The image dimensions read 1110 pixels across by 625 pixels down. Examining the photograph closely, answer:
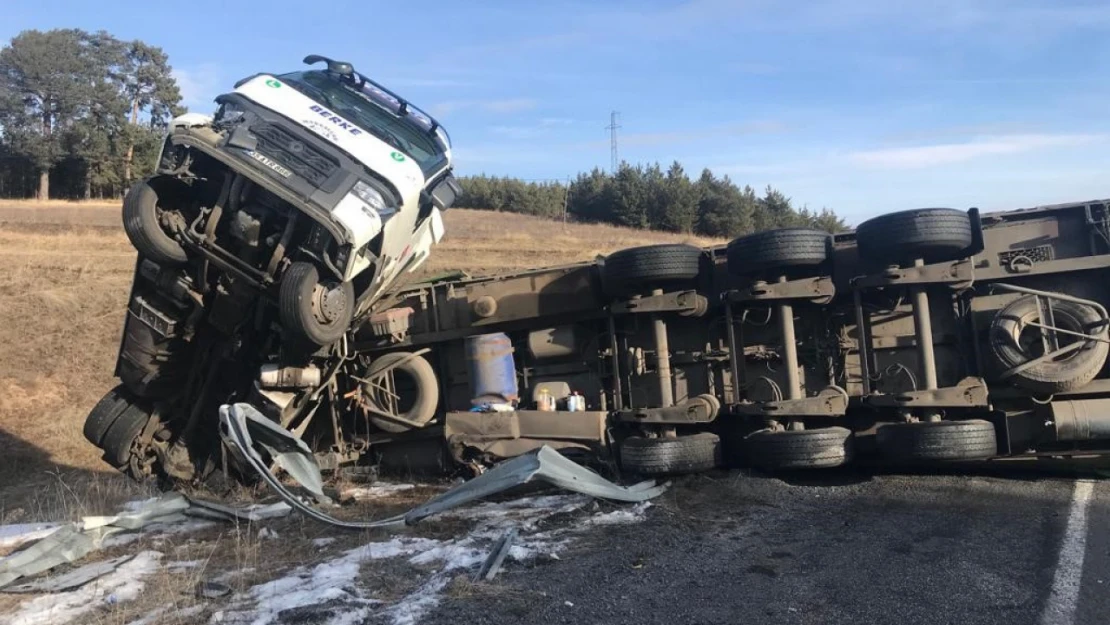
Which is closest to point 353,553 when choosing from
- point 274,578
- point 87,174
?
point 274,578

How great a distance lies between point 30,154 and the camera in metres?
38.3

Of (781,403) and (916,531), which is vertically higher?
(781,403)

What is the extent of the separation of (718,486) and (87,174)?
41.9 metres

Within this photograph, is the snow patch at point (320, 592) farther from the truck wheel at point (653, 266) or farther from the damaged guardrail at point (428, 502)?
the truck wheel at point (653, 266)

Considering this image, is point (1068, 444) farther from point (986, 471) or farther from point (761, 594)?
point (761, 594)

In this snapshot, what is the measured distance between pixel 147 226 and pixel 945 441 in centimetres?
579

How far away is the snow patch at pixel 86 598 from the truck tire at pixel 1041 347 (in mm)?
5850

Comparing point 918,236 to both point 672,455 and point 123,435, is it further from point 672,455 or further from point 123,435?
point 123,435

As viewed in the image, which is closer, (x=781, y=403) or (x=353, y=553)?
(x=353, y=553)

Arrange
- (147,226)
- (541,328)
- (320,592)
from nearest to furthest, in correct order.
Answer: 1. (320,592)
2. (147,226)
3. (541,328)

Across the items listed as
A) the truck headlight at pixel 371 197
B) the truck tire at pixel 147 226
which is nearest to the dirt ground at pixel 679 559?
the truck tire at pixel 147 226

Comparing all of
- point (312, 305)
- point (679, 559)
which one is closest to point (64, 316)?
point (312, 305)

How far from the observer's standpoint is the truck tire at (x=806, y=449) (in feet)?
19.1

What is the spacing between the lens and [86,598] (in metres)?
3.96
